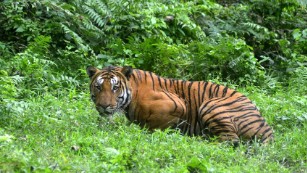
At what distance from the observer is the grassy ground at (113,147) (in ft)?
19.9

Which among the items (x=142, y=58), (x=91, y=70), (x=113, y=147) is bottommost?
(x=113, y=147)

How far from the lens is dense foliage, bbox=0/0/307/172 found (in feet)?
23.9

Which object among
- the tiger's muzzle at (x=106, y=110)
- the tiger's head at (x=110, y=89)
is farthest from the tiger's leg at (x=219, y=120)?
the tiger's muzzle at (x=106, y=110)

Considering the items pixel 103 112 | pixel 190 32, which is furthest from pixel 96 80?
pixel 190 32

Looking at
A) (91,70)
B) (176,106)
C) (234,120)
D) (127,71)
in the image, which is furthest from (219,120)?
(91,70)

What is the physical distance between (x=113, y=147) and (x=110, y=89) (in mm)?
1529

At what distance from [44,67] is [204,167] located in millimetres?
4489

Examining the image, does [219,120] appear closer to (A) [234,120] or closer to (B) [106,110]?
(A) [234,120]

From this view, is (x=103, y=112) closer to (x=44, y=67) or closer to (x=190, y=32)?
(x=44, y=67)

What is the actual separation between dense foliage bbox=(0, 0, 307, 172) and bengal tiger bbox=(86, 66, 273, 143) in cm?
40

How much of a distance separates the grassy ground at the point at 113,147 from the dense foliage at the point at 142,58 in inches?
0.8

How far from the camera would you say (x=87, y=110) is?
8.74m

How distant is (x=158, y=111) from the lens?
8.23 meters

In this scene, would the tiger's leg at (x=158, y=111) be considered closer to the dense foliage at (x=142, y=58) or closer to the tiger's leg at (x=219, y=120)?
the tiger's leg at (x=219, y=120)
